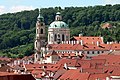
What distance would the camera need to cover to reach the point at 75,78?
73.5m

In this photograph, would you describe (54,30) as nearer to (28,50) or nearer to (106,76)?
(28,50)

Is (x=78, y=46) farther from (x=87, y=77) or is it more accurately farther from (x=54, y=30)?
(x=87, y=77)

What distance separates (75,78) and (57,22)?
79746 mm

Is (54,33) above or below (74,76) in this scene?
below

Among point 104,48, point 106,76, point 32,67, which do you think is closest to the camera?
point 106,76

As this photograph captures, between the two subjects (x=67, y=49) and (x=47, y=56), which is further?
(x=67, y=49)

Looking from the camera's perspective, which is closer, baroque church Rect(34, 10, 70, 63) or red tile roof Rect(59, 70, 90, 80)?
red tile roof Rect(59, 70, 90, 80)

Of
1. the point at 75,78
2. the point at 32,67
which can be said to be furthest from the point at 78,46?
the point at 75,78

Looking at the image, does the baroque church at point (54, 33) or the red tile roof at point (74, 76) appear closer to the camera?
the red tile roof at point (74, 76)

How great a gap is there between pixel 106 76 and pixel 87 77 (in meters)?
2.38

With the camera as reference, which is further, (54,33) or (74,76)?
(54,33)

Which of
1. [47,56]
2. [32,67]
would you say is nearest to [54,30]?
[47,56]

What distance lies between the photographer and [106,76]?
70.1m

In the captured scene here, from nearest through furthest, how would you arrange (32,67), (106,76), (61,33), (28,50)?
(106,76) → (32,67) → (61,33) → (28,50)
